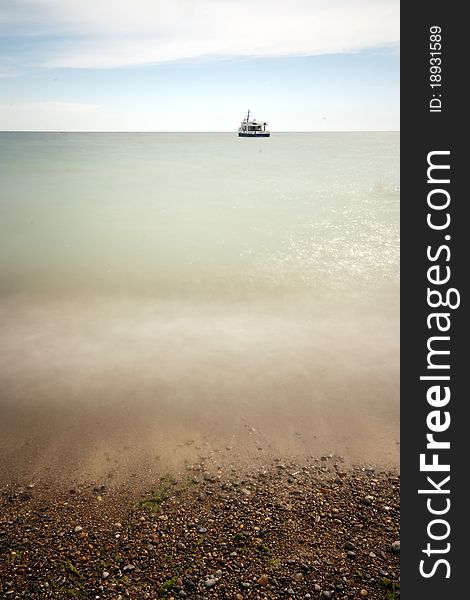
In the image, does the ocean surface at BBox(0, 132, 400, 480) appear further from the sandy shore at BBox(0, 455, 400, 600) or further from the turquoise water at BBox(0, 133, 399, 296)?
the sandy shore at BBox(0, 455, 400, 600)

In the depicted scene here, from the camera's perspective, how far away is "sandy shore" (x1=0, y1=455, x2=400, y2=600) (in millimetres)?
Result: 5703

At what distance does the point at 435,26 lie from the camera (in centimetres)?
726

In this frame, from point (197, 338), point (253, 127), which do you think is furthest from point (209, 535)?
point (253, 127)

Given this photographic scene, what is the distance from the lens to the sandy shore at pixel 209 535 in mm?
5703

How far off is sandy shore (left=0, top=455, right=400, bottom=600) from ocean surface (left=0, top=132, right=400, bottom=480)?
873 millimetres

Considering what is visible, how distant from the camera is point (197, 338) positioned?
1327cm

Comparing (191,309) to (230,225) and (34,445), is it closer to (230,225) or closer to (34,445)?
(34,445)

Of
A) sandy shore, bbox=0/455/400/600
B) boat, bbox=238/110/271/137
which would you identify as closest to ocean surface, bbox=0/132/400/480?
sandy shore, bbox=0/455/400/600

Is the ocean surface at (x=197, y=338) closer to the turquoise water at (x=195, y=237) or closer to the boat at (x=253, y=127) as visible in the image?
the turquoise water at (x=195, y=237)

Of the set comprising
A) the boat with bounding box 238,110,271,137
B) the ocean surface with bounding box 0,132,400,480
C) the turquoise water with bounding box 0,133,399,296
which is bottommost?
the ocean surface with bounding box 0,132,400,480

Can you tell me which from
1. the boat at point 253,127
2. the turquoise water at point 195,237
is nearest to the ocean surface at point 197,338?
the turquoise water at point 195,237

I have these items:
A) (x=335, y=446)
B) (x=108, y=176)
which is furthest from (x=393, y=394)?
(x=108, y=176)

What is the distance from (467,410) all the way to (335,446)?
296 cm

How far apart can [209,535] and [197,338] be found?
7.28 metres
